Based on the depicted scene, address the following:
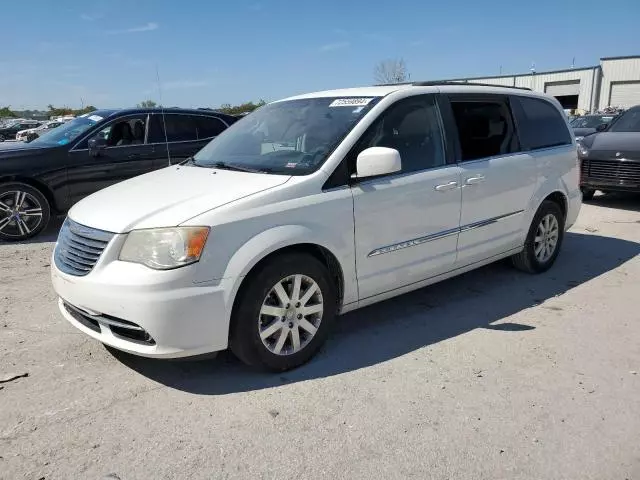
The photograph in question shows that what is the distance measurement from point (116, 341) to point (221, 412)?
756mm

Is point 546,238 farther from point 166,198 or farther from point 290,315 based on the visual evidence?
point 166,198

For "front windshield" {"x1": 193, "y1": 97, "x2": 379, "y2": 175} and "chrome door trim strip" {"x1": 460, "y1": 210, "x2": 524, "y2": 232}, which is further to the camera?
"chrome door trim strip" {"x1": 460, "y1": 210, "x2": 524, "y2": 232}

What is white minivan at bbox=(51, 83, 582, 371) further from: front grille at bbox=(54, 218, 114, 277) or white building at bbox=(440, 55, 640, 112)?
white building at bbox=(440, 55, 640, 112)

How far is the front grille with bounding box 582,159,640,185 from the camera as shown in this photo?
862 cm

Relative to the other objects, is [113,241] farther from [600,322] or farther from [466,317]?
[600,322]

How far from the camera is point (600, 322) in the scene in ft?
14.2

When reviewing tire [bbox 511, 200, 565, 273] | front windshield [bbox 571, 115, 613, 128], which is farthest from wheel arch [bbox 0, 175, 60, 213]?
front windshield [bbox 571, 115, 613, 128]

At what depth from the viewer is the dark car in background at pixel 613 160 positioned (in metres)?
8.66

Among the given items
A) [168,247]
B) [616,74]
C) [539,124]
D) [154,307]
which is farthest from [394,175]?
[616,74]

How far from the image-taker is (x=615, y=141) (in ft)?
30.2

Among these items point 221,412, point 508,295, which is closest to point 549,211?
point 508,295

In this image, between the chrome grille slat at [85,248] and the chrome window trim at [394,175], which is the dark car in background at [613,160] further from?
the chrome grille slat at [85,248]

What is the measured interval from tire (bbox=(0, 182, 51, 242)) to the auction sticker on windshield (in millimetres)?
4725

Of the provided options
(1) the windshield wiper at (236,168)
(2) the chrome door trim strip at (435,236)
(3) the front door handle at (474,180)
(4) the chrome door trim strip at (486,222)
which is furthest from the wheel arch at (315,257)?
(3) the front door handle at (474,180)
